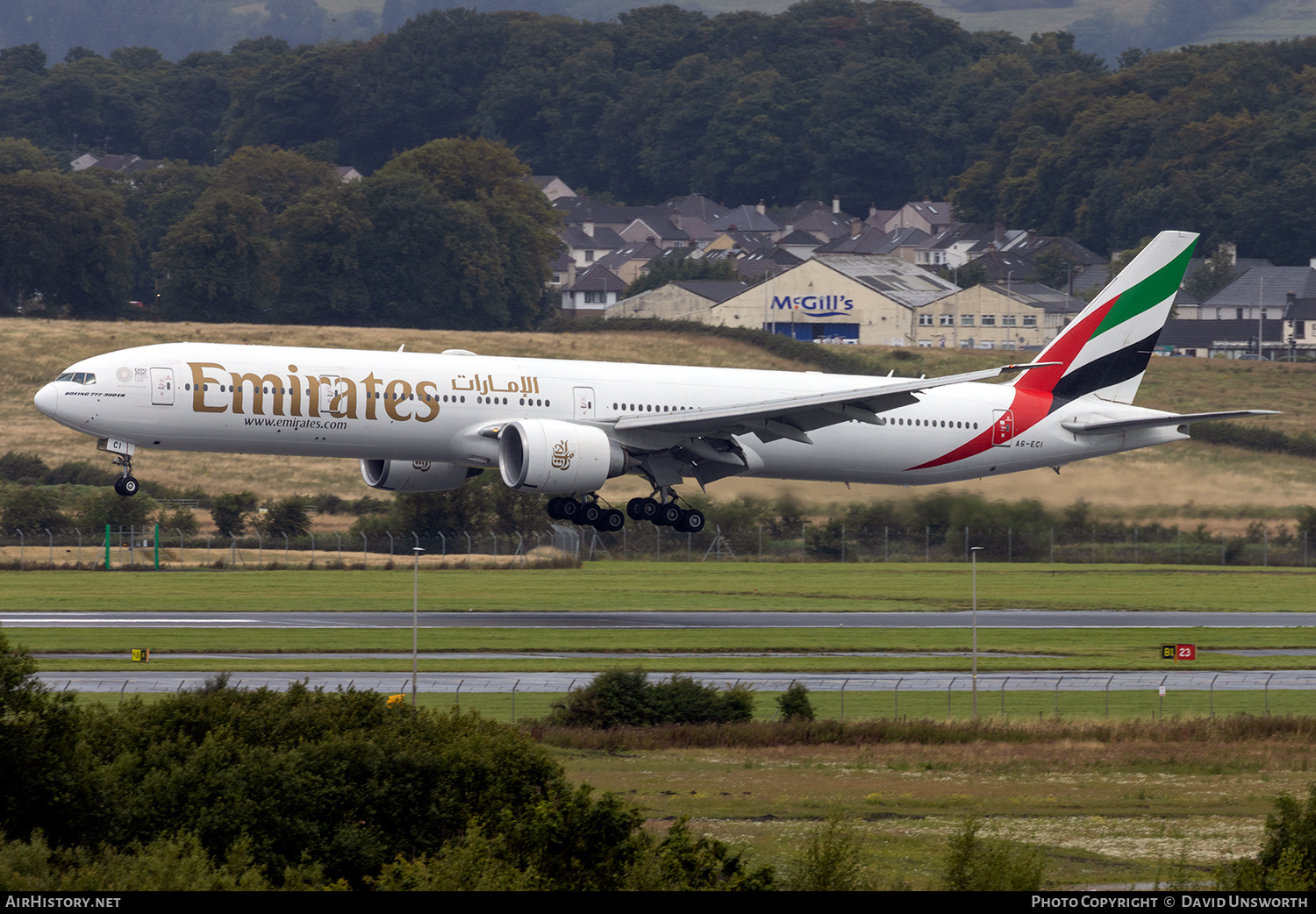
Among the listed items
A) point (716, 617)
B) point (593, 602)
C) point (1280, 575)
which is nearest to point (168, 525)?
point (593, 602)

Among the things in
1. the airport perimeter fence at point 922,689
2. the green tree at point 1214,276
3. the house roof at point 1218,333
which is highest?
the green tree at point 1214,276

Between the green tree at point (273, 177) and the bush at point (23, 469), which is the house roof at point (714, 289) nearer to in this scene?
the green tree at point (273, 177)

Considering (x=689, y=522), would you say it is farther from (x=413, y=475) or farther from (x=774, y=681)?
(x=774, y=681)

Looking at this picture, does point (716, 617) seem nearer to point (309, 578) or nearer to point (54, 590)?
point (309, 578)

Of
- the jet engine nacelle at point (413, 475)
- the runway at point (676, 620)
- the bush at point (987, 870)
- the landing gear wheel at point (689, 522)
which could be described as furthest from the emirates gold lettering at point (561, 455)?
the bush at point (987, 870)

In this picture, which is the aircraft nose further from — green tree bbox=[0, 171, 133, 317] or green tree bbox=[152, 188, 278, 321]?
green tree bbox=[152, 188, 278, 321]
